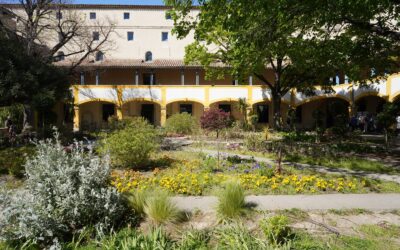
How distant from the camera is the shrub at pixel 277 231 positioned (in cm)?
504

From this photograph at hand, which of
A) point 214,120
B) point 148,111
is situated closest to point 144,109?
point 148,111

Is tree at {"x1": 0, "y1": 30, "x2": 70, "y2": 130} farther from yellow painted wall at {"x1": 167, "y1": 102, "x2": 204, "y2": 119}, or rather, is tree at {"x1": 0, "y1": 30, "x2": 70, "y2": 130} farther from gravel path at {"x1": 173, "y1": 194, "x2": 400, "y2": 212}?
yellow painted wall at {"x1": 167, "y1": 102, "x2": 204, "y2": 119}

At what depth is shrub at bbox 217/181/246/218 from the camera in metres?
6.01

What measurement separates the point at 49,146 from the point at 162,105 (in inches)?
978

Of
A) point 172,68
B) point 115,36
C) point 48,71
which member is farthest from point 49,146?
point 115,36

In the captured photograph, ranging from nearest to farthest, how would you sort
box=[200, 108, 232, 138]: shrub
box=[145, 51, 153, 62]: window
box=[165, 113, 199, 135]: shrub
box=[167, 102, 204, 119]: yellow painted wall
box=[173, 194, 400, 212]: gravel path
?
box=[173, 194, 400, 212]: gravel path
box=[200, 108, 232, 138]: shrub
box=[165, 113, 199, 135]: shrub
box=[167, 102, 204, 119]: yellow painted wall
box=[145, 51, 153, 62]: window

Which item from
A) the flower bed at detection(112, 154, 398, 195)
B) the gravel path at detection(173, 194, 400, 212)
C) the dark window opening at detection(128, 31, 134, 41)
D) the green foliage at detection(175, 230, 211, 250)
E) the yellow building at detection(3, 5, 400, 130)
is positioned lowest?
the green foliage at detection(175, 230, 211, 250)

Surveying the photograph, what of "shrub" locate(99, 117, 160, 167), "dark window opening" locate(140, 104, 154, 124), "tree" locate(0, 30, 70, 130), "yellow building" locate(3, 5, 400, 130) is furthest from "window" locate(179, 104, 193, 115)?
"shrub" locate(99, 117, 160, 167)

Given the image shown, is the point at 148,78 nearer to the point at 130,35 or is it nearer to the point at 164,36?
the point at 164,36

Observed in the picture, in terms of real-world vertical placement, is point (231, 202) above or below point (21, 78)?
below

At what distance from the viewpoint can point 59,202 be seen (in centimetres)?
534

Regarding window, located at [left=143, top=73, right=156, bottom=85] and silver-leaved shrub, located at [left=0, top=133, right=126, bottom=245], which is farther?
window, located at [left=143, top=73, right=156, bottom=85]

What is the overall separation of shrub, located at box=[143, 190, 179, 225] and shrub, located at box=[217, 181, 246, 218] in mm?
795

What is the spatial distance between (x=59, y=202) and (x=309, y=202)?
15.2 feet
